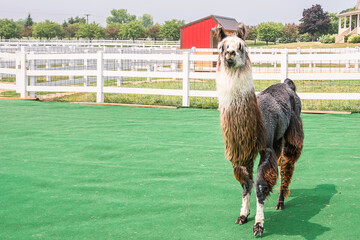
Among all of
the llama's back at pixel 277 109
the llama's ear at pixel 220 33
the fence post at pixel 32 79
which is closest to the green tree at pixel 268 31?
the fence post at pixel 32 79

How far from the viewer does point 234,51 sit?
153 inches

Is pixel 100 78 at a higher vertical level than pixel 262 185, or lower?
higher

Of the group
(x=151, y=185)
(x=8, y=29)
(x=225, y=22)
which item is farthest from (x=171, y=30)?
(x=151, y=185)

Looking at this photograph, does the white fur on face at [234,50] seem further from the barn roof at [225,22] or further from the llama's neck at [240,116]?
the barn roof at [225,22]

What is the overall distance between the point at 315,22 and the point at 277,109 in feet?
306

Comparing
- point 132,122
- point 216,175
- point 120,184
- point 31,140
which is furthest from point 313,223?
point 132,122

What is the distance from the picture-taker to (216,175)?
620 cm

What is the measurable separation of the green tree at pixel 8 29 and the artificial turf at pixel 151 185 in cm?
9648

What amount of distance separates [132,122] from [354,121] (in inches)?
186

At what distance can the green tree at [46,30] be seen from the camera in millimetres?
102875

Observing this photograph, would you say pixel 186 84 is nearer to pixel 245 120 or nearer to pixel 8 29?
pixel 245 120

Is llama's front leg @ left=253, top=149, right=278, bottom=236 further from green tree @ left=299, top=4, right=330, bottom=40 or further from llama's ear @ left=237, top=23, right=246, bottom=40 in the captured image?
green tree @ left=299, top=4, right=330, bottom=40

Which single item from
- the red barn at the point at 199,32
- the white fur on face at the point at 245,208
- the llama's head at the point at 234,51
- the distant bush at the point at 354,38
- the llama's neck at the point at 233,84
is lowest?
the white fur on face at the point at 245,208

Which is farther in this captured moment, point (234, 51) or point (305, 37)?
point (305, 37)
